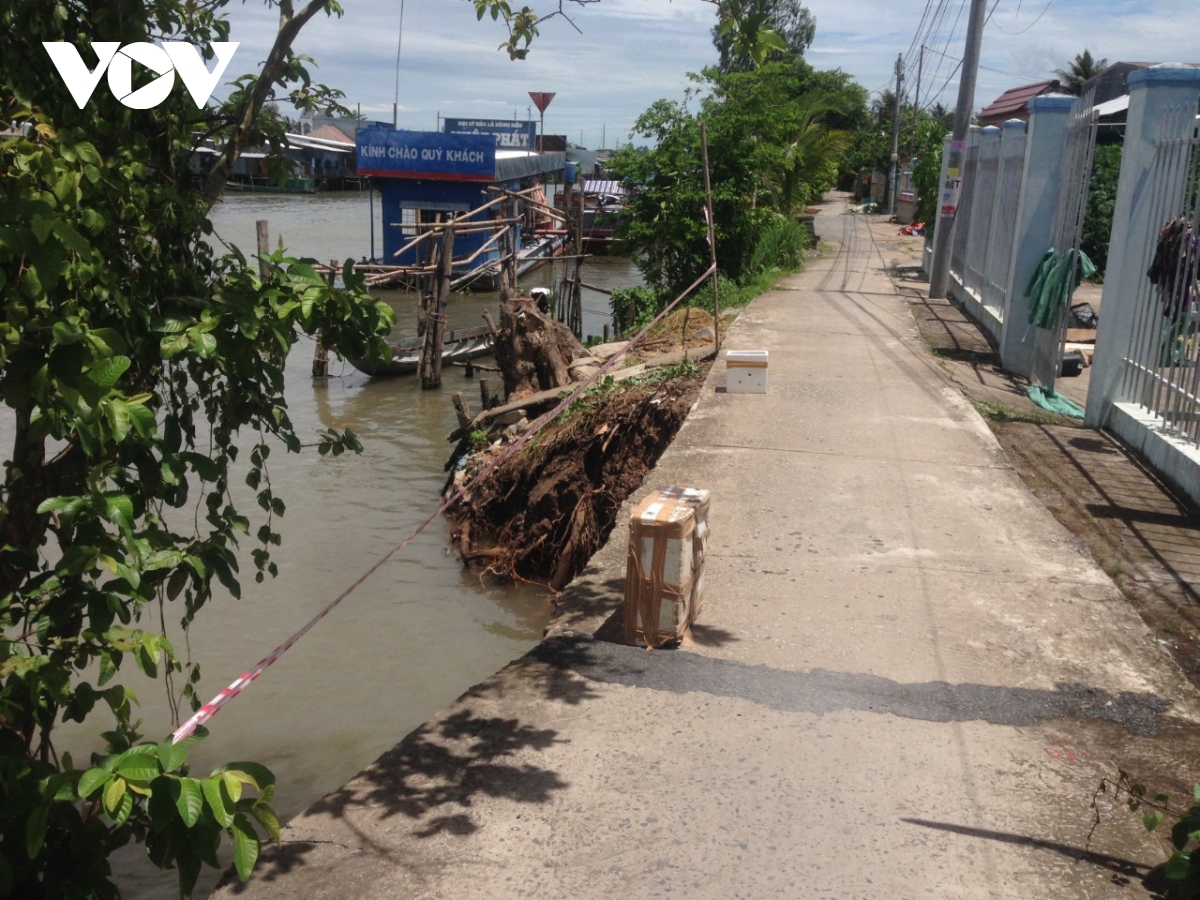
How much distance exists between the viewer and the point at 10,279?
2908mm

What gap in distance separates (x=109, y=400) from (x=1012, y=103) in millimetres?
39600

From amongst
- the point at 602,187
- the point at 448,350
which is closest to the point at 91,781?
the point at 448,350

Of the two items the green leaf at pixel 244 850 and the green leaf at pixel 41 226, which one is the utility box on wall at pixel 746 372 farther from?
the green leaf at pixel 41 226

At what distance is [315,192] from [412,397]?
71.3 meters

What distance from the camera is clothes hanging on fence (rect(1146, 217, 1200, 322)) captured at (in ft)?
24.8

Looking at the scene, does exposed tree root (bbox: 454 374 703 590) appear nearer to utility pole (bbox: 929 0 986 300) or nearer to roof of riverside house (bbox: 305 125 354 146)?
utility pole (bbox: 929 0 986 300)

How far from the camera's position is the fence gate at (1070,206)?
10.2 metres

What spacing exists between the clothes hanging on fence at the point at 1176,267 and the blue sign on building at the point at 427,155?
2458cm

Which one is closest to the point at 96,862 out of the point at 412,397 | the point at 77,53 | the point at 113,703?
the point at 113,703

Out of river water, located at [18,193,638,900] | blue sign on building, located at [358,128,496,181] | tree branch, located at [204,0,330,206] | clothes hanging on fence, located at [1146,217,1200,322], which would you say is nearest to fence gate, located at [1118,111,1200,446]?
clothes hanging on fence, located at [1146,217,1200,322]

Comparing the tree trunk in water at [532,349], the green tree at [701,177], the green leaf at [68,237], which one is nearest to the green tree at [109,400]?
the green leaf at [68,237]

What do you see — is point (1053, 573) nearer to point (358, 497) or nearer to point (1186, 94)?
point (1186, 94)

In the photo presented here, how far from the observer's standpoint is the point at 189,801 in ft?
8.73

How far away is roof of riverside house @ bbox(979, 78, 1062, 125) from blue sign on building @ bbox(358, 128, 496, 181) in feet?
56.9
